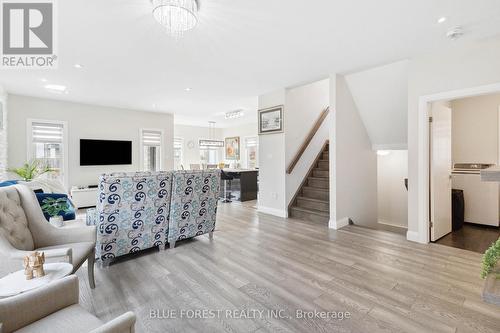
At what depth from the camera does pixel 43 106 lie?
5.62 meters

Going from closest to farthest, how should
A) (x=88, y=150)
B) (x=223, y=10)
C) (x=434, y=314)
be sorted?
(x=434, y=314) < (x=223, y=10) < (x=88, y=150)

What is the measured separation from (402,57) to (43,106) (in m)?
7.35

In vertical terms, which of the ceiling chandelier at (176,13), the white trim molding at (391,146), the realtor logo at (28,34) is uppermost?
the realtor logo at (28,34)

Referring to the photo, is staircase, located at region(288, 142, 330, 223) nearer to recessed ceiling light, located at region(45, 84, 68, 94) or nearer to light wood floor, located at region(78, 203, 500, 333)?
light wood floor, located at region(78, 203, 500, 333)

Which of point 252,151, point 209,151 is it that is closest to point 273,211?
point 252,151

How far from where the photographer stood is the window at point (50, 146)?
553 centimetres

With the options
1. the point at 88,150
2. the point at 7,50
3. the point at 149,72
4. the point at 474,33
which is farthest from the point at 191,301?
the point at 88,150

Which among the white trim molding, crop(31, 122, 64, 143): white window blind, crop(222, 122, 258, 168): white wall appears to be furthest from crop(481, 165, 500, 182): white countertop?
crop(222, 122, 258, 168): white wall

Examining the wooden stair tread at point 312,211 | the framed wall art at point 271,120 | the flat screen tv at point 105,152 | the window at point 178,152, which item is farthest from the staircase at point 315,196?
the window at point 178,152

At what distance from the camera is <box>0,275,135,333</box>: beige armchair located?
3.42 feet

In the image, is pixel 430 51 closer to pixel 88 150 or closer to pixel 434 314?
pixel 434 314

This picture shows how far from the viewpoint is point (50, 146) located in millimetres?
5766

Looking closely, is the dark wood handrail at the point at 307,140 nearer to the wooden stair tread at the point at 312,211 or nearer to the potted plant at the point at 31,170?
the wooden stair tread at the point at 312,211

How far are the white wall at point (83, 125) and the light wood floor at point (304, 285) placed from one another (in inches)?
174
